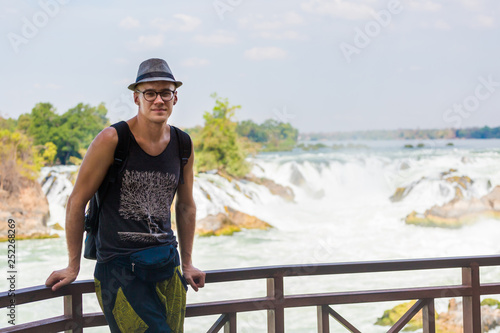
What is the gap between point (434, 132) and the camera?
1566 cm

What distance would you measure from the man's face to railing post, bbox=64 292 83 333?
0.44m

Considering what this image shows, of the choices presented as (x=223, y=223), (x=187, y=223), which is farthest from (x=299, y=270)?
(x=223, y=223)

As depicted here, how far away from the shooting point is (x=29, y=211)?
11.6 metres

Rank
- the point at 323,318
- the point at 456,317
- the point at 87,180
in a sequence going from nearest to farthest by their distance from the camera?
the point at 87,180 → the point at 323,318 → the point at 456,317

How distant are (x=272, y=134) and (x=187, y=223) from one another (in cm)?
1396

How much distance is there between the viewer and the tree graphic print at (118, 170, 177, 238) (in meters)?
1.25

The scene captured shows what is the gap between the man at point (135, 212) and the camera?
1.24m

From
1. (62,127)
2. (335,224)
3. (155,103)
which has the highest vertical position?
(62,127)

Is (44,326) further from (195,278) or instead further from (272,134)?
(272,134)

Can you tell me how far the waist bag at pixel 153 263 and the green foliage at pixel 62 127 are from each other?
1194 centimetres

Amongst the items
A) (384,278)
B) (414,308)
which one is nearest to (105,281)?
(414,308)

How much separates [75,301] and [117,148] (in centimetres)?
37

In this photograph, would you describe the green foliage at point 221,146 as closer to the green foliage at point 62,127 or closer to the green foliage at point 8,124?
the green foliage at point 62,127

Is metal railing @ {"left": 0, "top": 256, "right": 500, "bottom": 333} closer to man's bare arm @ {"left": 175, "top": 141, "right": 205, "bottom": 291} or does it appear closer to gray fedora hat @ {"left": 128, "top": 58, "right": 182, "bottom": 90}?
man's bare arm @ {"left": 175, "top": 141, "right": 205, "bottom": 291}
